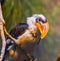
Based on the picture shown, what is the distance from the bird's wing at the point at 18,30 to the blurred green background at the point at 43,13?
0.08 ft

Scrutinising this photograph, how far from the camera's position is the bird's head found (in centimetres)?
155

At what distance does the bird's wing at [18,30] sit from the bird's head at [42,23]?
8 cm

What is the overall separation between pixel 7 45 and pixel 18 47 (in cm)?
7

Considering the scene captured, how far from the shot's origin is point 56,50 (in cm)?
156

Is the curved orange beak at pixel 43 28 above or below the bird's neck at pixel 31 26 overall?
below

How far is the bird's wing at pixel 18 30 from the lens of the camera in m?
1.51

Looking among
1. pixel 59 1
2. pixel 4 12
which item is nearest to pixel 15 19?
pixel 4 12

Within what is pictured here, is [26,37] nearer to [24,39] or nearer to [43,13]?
[24,39]

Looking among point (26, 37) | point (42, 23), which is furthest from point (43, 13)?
point (26, 37)

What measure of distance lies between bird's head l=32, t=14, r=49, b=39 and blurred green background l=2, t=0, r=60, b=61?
0.02 meters

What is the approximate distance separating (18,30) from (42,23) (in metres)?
0.16

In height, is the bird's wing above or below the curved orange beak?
above

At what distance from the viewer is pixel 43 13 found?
1.58 meters

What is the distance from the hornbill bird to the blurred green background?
3 cm
